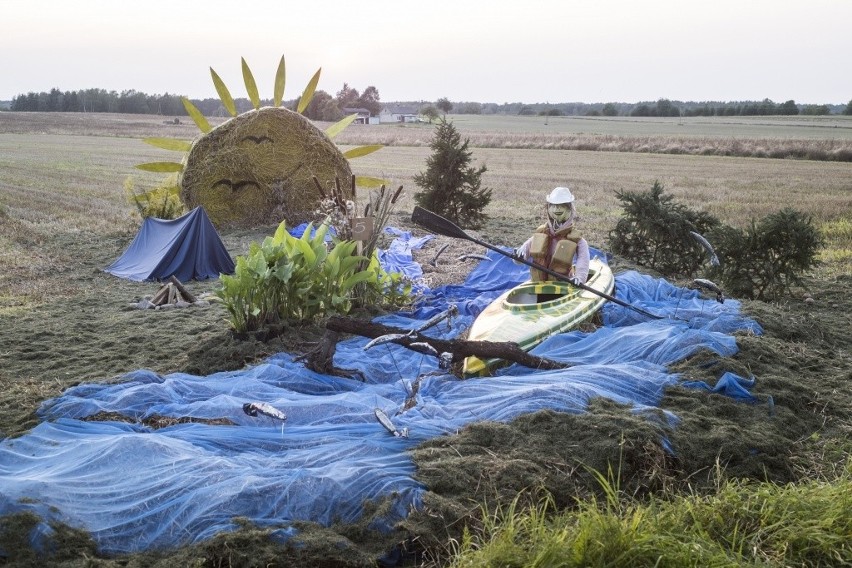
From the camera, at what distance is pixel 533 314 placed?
7.42 meters

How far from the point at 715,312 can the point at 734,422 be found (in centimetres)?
286

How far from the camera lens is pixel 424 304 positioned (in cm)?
940

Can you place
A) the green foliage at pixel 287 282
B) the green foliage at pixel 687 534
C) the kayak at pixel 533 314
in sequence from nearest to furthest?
the green foliage at pixel 687 534
the kayak at pixel 533 314
the green foliage at pixel 287 282

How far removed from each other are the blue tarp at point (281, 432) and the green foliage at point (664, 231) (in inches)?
135

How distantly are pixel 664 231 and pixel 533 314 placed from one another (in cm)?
472

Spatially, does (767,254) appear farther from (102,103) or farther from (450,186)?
(102,103)

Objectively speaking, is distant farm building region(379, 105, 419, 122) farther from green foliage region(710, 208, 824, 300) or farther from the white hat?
the white hat

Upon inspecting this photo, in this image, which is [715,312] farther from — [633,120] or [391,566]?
[633,120]

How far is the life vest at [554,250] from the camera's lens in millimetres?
8461

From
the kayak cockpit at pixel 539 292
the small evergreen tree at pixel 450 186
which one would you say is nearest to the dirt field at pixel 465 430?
the small evergreen tree at pixel 450 186

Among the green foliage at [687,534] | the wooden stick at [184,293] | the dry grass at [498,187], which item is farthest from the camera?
the dry grass at [498,187]

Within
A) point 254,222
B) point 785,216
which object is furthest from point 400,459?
point 254,222

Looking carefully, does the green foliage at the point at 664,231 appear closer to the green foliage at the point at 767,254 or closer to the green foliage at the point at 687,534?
the green foliage at the point at 767,254

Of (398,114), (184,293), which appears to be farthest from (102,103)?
(184,293)
